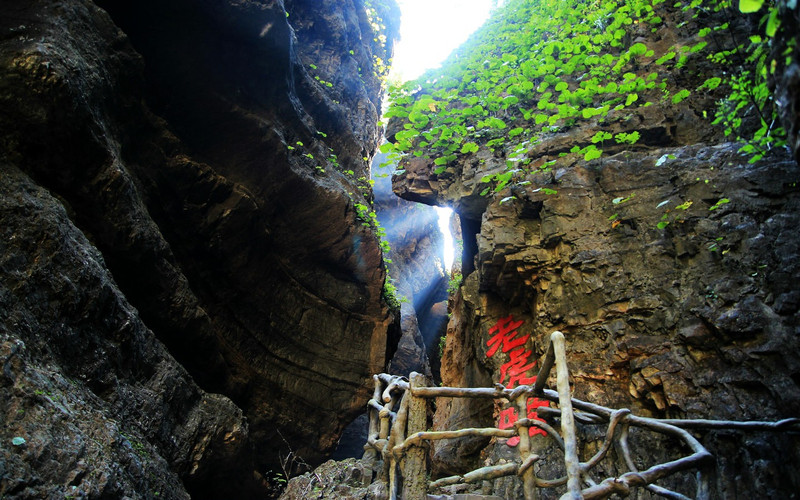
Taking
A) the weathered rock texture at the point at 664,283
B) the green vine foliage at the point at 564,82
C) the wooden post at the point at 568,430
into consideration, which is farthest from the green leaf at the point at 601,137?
the wooden post at the point at 568,430

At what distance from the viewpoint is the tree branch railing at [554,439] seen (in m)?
2.96

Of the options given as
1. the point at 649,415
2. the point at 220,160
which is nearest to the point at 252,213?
the point at 220,160

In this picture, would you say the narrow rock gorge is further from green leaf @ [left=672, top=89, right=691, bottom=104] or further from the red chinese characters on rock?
green leaf @ [left=672, top=89, right=691, bottom=104]

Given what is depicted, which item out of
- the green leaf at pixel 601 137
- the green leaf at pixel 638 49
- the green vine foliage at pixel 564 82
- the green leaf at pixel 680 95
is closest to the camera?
the green leaf at pixel 680 95

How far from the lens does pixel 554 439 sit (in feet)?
12.1

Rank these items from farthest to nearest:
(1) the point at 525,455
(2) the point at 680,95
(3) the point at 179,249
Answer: (3) the point at 179,249 → (2) the point at 680,95 → (1) the point at 525,455

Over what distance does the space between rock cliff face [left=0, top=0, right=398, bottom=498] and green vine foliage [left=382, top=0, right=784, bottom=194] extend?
10.0 ft

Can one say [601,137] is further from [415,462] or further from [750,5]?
[415,462]

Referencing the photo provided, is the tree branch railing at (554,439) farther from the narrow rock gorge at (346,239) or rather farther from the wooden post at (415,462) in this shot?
the narrow rock gorge at (346,239)

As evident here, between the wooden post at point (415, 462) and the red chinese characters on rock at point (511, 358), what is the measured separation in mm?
3169

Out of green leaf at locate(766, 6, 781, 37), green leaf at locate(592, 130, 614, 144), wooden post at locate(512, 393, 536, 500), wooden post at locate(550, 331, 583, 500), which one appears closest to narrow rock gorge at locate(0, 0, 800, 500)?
green leaf at locate(766, 6, 781, 37)

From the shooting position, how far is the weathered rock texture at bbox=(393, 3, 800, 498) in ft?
14.1

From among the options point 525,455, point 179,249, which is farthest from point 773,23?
point 179,249

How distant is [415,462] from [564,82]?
746 centimetres
